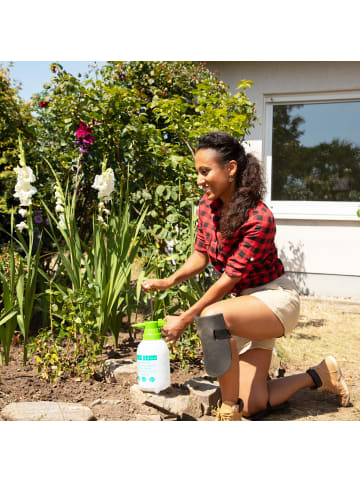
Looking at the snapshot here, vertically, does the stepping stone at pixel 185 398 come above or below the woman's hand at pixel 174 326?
below

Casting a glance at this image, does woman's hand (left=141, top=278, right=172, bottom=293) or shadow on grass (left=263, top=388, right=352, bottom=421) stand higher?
woman's hand (left=141, top=278, right=172, bottom=293)

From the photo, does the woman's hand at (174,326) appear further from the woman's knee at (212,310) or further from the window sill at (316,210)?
the window sill at (316,210)

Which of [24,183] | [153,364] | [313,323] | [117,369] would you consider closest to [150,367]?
[153,364]

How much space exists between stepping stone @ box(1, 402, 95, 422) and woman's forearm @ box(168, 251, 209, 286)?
79 cm

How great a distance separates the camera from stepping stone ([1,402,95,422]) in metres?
1.90

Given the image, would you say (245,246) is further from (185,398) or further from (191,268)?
(185,398)

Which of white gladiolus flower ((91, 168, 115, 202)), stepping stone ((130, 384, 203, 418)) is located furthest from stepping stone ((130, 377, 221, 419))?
white gladiolus flower ((91, 168, 115, 202))

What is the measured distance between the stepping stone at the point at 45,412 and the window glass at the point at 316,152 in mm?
4410

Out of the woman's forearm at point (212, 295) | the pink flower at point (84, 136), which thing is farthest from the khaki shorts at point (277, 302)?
Answer: the pink flower at point (84, 136)

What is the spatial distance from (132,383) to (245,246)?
3.34 feet

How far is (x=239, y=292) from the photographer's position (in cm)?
237

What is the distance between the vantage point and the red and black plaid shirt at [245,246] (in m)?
2.06

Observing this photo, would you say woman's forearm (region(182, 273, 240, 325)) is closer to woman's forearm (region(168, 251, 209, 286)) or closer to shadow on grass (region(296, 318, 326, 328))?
woman's forearm (region(168, 251, 209, 286))

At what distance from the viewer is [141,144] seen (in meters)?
3.42
